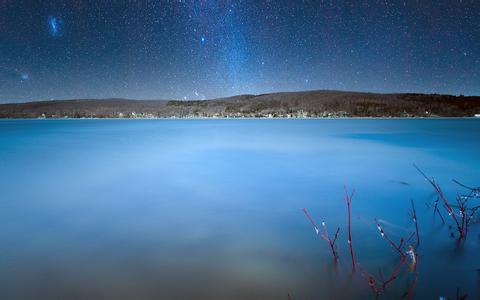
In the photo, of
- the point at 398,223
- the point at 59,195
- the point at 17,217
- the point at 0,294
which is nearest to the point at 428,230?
the point at 398,223

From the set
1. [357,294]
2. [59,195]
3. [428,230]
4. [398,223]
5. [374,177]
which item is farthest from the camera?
[374,177]

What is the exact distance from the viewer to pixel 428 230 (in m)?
4.59

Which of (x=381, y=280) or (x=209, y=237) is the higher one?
(x=381, y=280)

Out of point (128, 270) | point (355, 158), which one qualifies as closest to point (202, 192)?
point (128, 270)

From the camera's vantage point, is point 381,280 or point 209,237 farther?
point 209,237

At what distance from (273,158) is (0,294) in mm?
11763

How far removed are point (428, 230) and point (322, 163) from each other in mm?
7895

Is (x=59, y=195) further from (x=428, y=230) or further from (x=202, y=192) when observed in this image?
(x=428, y=230)

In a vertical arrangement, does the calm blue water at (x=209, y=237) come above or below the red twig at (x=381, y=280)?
below

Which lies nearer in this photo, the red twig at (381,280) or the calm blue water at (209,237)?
the red twig at (381,280)

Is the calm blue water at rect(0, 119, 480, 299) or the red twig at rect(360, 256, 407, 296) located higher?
the red twig at rect(360, 256, 407, 296)

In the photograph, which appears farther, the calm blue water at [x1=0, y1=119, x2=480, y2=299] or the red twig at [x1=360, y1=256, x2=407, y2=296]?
the calm blue water at [x1=0, y1=119, x2=480, y2=299]

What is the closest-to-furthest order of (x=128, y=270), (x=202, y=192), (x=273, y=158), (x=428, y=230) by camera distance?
1. (x=128, y=270)
2. (x=428, y=230)
3. (x=202, y=192)
4. (x=273, y=158)

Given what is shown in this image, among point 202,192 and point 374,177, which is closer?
point 202,192
